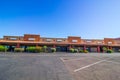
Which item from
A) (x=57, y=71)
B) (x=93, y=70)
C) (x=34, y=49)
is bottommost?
(x=93, y=70)

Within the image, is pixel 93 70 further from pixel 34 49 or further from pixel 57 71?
pixel 34 49

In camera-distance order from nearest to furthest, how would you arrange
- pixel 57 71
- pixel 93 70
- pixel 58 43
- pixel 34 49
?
pixel 57 71 → pixel 93 70 → pixel 34 49 → pixel 58 43

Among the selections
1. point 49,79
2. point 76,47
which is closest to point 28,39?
point 76,47

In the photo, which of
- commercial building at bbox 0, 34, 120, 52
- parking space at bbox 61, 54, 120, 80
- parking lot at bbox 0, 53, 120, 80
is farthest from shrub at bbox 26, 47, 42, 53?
parking space at bbox 61, 54, 120, 80

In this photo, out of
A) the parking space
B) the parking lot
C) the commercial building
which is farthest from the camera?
the commercial building

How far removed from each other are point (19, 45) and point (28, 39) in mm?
5291

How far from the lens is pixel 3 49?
39.3 m

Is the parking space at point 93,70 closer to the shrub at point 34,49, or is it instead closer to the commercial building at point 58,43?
the shrub at point 34,49

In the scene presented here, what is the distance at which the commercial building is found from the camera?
4300 centimetres

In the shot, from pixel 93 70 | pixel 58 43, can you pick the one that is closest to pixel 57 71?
pixel 93 70

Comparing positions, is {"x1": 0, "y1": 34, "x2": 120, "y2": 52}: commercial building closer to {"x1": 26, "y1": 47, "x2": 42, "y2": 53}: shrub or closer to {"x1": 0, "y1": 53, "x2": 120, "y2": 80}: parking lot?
{"x1": 26, "y1": 47, "x2": 42, "y2": 53}: shrub

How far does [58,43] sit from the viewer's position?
4512 centimetres

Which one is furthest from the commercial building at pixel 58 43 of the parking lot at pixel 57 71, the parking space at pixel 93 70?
the parking space at pixel 93 70

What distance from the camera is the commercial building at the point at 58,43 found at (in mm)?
43000
